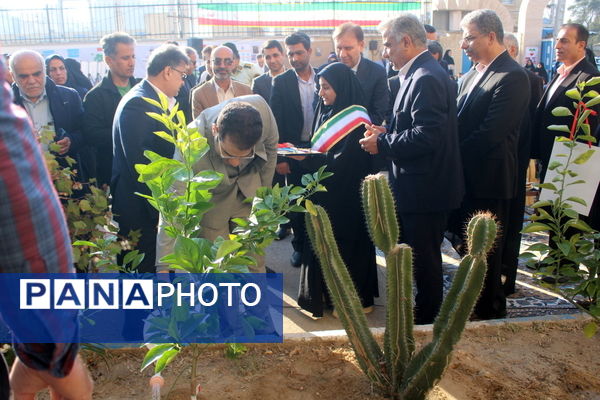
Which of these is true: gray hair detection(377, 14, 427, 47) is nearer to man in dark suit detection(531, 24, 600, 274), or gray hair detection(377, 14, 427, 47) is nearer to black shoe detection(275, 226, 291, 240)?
man in dark suit detection(531, 24, 600, 274)

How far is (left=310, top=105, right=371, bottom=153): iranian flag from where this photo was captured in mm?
3891

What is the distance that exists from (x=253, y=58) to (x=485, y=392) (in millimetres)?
14397

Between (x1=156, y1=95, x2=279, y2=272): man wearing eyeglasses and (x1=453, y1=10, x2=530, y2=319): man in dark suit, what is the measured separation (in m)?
1.35

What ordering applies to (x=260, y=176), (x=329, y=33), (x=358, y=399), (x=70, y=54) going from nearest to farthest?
1. (x=358, y=399)
2. (x=260, y=176)
3. (x=70, y=54)
4. (x=329, y=33)

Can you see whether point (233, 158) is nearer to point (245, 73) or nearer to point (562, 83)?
point (562, 83)

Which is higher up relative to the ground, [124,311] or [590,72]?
[590,72]

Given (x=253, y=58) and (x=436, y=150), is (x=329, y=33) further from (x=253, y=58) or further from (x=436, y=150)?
(x=436, y=150)

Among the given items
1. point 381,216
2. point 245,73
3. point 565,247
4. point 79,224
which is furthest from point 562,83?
point 245,73

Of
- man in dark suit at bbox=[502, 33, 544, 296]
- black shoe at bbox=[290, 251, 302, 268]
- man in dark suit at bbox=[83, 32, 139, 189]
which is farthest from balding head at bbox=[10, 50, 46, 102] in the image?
man in dark suit at bbox=[502, 33, 544, 296]

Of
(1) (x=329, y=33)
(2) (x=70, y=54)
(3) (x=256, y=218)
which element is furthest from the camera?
(1) (x=329, y=33)

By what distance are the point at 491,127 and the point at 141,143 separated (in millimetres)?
2144

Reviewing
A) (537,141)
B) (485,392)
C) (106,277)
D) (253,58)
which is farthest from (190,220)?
(253,58)

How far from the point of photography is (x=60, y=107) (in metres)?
4.72

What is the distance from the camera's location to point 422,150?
3.41 metres
